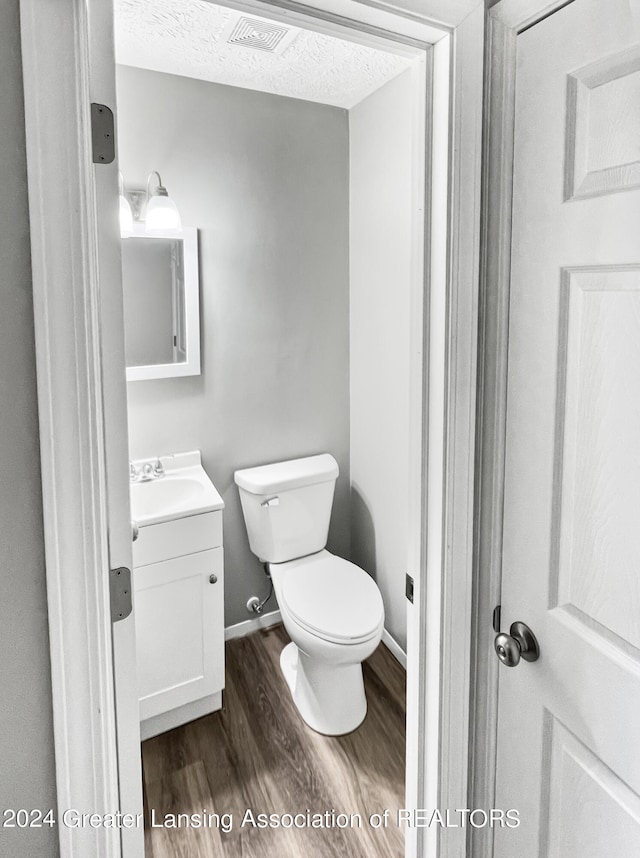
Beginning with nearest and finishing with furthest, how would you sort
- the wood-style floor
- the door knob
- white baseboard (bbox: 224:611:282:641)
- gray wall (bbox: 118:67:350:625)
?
the door knob < the wood-style floor < gray wall (bbox: 118:67:350:625) < white baseboard (bbox: 224:611:282:641)

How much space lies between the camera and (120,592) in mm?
880

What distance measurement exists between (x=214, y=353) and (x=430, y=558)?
143cm

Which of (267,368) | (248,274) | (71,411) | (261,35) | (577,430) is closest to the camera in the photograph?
(71,411)

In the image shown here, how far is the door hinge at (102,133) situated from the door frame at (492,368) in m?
0.62

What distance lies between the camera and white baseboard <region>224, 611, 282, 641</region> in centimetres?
251

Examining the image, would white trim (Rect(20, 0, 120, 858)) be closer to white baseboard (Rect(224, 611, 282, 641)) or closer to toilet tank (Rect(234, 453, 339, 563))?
toilet tank (Rect(234, 453, 339, 563))

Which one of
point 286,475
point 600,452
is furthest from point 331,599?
point 600,452

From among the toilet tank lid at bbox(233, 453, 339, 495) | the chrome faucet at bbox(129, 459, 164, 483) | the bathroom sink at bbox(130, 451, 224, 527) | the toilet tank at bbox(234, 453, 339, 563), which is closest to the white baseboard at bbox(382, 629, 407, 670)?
the toilet tank at bbox(234, 453, 339, 563)

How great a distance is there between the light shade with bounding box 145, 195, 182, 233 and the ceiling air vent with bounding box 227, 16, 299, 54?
1.72ft

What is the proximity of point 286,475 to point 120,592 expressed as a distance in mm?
1415

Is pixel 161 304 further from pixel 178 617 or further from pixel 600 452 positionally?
pixel 600 452

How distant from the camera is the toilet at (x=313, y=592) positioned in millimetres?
1882

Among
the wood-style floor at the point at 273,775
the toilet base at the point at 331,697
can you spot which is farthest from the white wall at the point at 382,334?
the wood-style floor at the point at 273,775

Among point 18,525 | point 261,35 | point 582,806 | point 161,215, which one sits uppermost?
point 261,35
